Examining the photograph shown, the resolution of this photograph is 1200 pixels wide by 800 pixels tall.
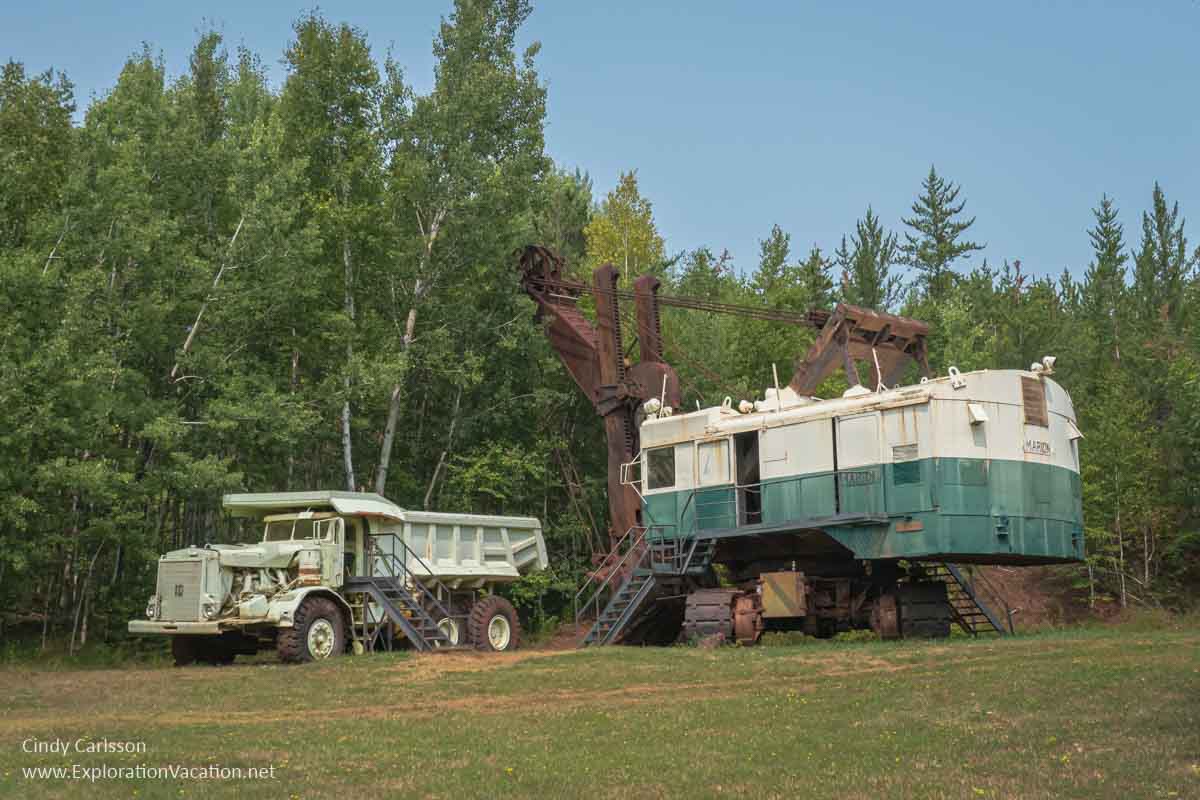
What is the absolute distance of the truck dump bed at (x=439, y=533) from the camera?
2706cm

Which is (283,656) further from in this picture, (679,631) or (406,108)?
(406,108)

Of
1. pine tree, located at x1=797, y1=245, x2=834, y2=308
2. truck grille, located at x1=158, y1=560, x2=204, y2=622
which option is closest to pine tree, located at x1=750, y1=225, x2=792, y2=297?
pine tree, located at x1=797, y1=245, x2=834, y2=308

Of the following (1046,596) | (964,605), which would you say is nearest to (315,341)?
(964,605)

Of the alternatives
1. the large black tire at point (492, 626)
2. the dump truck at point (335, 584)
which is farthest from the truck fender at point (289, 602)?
the large black tire at point (492, 626)

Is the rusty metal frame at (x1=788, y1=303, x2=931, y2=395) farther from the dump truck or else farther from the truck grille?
the truck grille

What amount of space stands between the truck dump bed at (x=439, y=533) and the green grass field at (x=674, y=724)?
4982 mm

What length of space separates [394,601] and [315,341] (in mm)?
12581

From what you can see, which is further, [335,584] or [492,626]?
[492,626]

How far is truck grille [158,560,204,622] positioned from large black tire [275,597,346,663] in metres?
1.83

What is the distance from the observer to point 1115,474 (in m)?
37.4

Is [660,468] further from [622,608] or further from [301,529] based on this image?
[301,529]

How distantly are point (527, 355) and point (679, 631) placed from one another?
1214 cm

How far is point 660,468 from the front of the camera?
29.8m

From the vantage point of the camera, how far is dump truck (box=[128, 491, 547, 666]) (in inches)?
976
